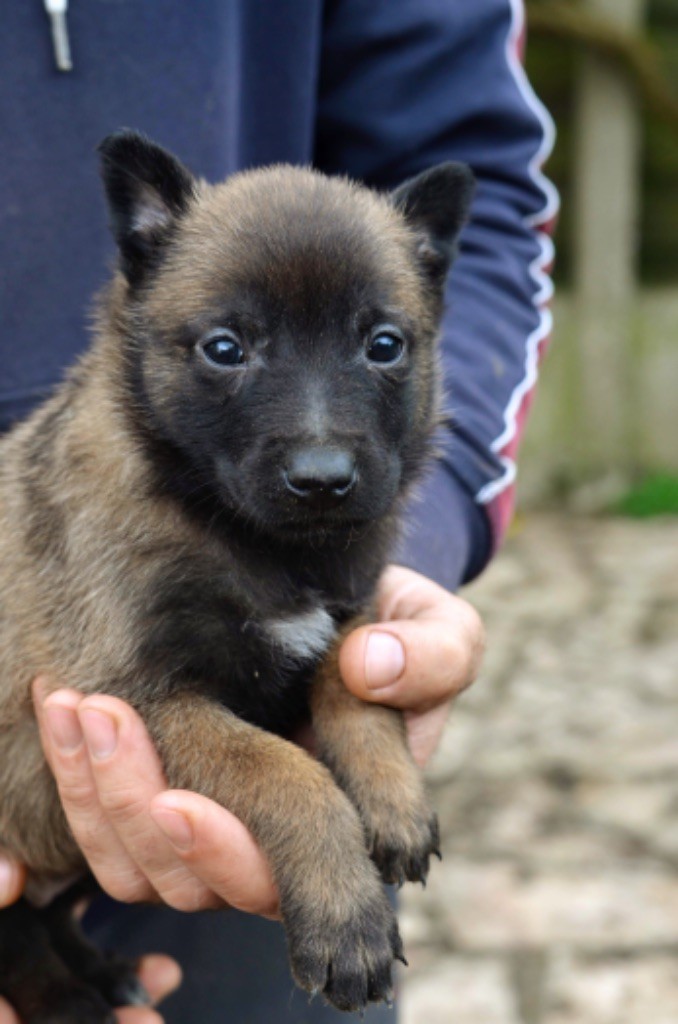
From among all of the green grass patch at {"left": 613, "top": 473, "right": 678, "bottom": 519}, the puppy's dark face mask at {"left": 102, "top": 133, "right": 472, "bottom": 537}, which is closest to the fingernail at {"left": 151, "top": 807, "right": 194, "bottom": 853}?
the puppy's dark face mask at {"left": 102, "top": 133, "right": 472, "bottom": 537}

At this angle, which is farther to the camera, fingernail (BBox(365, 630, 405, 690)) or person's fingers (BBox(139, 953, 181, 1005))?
person's fingers (BBox(139, 953, 181, 1005))

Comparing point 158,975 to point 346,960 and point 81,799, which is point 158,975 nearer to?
point 81,799

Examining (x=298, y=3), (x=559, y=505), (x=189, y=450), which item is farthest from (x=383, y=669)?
(x=559, y=505)

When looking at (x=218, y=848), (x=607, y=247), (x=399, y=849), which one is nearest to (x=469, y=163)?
(x=399, y=849)

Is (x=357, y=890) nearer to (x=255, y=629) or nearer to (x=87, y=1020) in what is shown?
(x=255, y=629)

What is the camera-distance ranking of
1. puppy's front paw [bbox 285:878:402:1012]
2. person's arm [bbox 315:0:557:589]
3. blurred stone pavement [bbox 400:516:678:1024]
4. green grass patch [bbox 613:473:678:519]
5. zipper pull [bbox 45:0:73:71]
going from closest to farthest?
puppy's front paw [bbox 285:878:402:1012], zipper pull [bbox 45:0:73:71], person's arm [bbox 315:0:557:589], blurred stone pavement [bbox 400:516:678:1024], green grass patch [bbox 613:473:678:519]

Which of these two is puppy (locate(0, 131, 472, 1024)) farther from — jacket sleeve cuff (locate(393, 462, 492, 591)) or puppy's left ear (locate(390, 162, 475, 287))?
jacket sleeve cuff (locate(393, 462, 492, 591))
